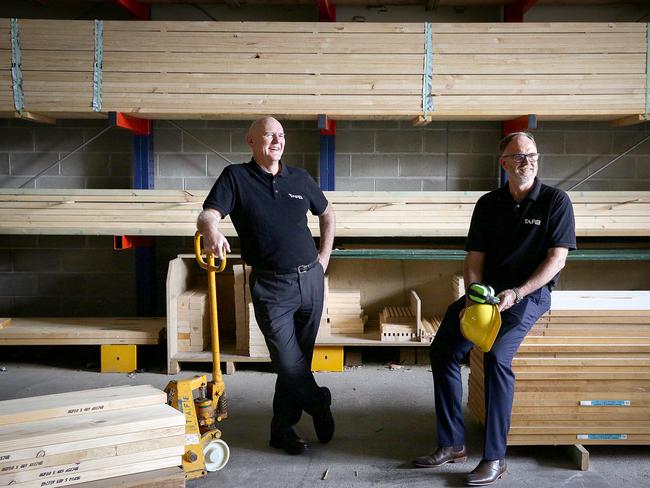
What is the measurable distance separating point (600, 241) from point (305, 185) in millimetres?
3818

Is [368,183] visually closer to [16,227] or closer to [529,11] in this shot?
[529,11]

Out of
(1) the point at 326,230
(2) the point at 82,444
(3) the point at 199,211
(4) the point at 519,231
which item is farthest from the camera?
(3) the point at 199,211

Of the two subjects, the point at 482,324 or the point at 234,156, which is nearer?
the point at 482,324

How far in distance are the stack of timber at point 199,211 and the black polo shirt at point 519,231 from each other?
1715mm

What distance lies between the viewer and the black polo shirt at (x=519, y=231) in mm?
3277

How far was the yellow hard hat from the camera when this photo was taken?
314 centimetres

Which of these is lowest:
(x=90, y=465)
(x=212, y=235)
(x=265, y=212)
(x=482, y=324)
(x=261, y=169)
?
(x=90, y=465)

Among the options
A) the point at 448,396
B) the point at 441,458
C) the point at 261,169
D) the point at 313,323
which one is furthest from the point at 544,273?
the point at 261,169

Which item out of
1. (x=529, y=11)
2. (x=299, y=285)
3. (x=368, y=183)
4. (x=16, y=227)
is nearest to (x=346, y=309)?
(x=368, y=183)

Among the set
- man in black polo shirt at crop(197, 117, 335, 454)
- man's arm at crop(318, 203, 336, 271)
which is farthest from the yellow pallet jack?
man's arm at crop(318, 203, 336, 271)

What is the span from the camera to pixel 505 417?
3.22m

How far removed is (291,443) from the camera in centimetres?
367

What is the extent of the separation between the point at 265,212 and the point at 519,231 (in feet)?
4.83

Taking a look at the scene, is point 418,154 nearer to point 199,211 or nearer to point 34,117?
point 199,211
